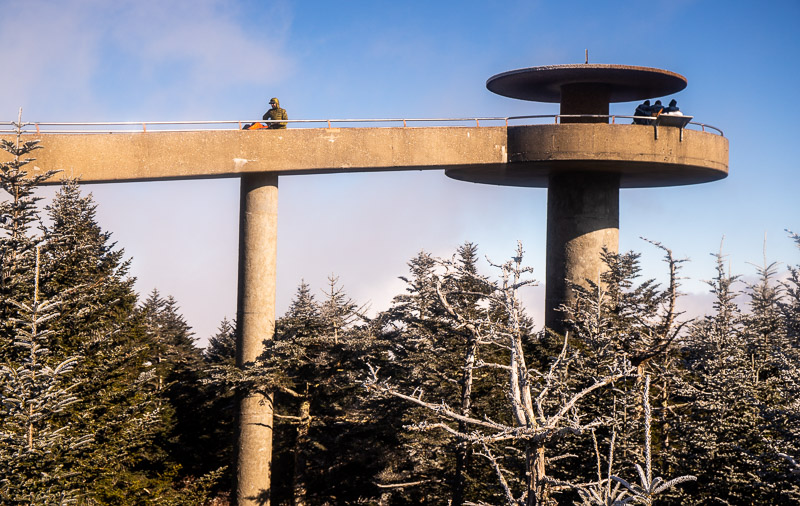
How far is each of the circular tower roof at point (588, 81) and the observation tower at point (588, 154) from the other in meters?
0.03

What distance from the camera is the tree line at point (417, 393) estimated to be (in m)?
13.9

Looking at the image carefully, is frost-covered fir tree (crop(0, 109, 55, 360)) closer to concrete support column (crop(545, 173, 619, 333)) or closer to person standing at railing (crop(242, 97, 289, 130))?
person standing at railing (crop(242, 97, 289, 130))

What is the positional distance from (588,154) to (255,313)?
12.6 meters

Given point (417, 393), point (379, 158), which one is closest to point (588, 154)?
point (379, 158)

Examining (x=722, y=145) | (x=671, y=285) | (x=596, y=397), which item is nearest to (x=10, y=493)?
(x=596, y=397)

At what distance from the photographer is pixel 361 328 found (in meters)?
32.0

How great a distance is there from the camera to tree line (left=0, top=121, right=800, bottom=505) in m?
13.9

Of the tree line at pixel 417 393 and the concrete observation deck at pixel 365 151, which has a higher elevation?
the concrete observation deck at pixel 365 151

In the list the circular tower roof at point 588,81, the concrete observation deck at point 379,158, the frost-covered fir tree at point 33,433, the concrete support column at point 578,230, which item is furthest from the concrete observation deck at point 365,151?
the frost-covered fir tree at point 33,433

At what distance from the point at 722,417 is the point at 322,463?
57.6 feet

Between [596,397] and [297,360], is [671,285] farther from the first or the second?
[297,360]

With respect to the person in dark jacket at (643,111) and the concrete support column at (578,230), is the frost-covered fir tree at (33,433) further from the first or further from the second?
the person in dark jacket at (643,111)

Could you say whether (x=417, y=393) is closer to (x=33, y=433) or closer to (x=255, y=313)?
(x=255, y=313)

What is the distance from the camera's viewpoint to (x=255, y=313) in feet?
99.7
